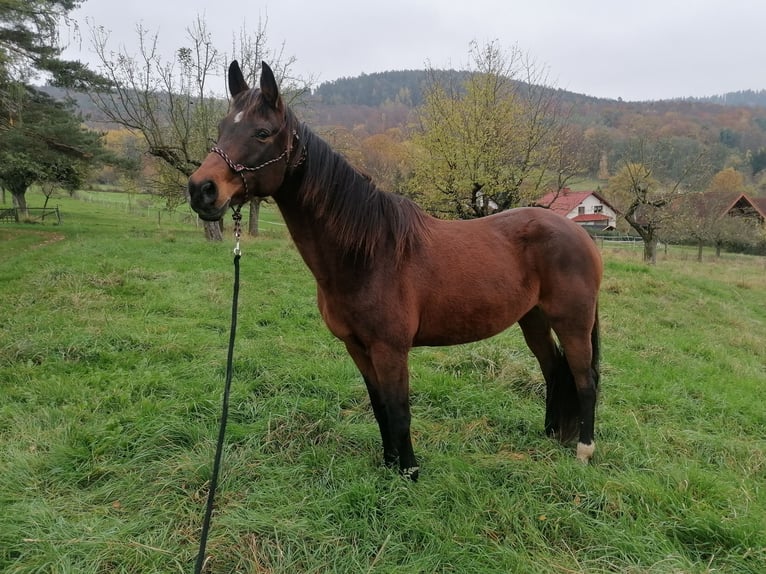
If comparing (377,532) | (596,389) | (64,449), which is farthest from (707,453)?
(64,449)

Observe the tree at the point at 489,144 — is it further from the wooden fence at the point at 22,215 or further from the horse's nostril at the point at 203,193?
the wooden fence at the point at 22,215

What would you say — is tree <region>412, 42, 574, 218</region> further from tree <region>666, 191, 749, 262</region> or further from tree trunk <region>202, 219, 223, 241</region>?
tree <region>666, 191, 749, 262</region>

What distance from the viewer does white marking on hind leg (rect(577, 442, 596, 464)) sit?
301 cm

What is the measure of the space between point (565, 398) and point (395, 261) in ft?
5.95

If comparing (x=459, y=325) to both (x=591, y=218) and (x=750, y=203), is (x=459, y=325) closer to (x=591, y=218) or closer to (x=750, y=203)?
(x=750, y=203)

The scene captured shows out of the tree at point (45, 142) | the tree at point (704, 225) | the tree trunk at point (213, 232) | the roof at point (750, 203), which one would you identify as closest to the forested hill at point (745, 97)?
the roof at point (750, 203)

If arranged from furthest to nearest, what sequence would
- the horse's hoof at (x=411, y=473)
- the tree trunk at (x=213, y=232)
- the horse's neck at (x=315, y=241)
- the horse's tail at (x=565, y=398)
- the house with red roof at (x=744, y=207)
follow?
1. the house with red roof at (x=744, y=207)
2. the tree trunk at (x=213, y=232)
3. the horse's tail at (x=565, y=398)
4. the horse's hoof at (x=411, y=473)
5. the horse's neck at (x=315, y=241)

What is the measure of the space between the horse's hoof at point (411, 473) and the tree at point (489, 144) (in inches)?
505

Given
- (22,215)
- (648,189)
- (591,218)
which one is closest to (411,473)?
(648,189)

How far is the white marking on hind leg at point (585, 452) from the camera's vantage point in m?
3.01

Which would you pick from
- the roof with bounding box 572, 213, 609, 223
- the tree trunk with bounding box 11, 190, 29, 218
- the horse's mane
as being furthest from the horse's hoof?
the roof with bounding box 572, 213, 609, 223

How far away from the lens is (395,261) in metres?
2.57

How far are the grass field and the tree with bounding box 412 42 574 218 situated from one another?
9791 millimetres

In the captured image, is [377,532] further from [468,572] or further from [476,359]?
[476,359]
